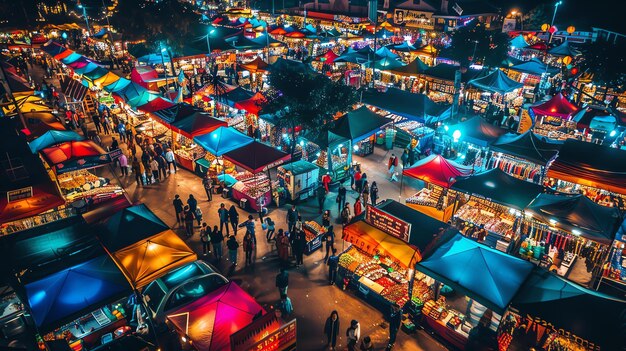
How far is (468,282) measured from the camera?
8430 mm

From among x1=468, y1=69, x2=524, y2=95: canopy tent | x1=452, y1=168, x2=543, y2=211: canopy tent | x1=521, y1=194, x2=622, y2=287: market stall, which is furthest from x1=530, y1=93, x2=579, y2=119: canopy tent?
x1=521, y1=194, x2=622, y2=287: market stall

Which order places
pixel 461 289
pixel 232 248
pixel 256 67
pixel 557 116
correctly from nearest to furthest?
pixel 461 289 < pixel 232 248 < pixel 557 116 < pixel 256 67

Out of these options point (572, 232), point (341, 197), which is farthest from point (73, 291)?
point (572, 232)

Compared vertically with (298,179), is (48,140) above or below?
above

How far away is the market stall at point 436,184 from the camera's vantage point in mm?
12891

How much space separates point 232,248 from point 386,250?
15.9 ft

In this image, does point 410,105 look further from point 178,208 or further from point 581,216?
point 178,208

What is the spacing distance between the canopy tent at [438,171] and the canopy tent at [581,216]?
108 inches

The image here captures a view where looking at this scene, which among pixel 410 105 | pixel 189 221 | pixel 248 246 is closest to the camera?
pixel 248 246

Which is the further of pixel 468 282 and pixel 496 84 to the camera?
pixel 496 84

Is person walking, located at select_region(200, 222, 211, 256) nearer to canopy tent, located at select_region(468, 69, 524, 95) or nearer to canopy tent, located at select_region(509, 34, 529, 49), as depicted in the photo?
canopy tent, located at select_region(468, 69, 524, 95)

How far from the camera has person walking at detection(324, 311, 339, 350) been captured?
28.3 ft

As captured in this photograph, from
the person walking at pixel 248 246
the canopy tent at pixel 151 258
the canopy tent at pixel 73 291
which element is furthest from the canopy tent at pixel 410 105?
the canopy tent at pixel 73 291

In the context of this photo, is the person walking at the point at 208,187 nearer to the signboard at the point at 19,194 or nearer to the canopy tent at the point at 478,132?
the signboard at the point at 19,194
